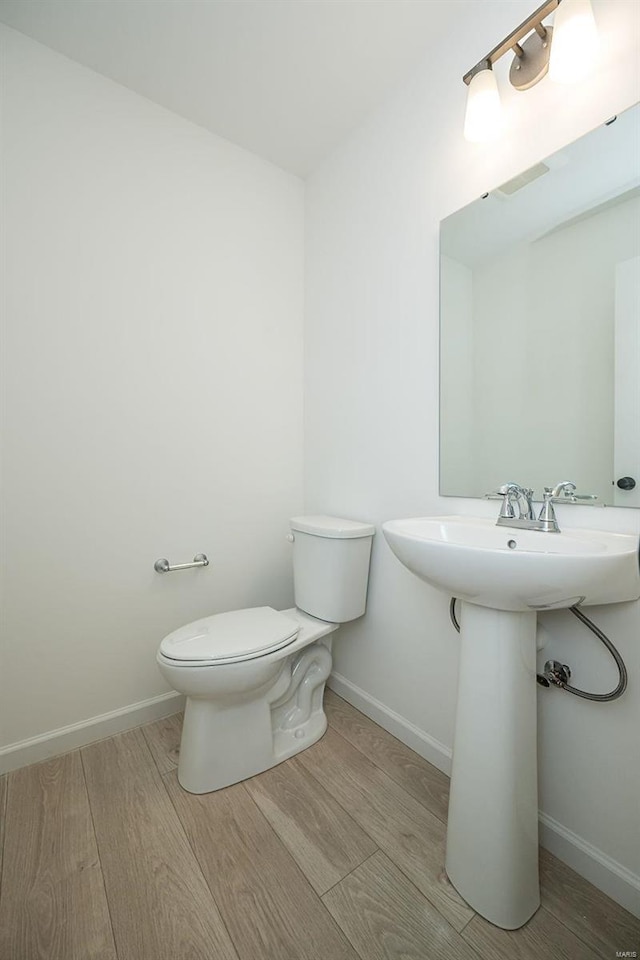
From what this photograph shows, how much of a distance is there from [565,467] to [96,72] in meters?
2.05

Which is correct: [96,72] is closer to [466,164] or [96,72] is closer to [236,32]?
[236,32]

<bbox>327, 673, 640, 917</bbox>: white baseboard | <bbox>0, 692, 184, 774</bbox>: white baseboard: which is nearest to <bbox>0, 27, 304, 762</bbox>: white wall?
<bbox>0, 692, 184, 774</bbox>: white baseboard

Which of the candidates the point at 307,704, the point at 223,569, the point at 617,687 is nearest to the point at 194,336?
the point at 223,569

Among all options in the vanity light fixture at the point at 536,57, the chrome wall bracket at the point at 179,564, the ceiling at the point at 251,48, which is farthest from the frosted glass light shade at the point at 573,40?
the chrome wall bracket at the point at 179,564

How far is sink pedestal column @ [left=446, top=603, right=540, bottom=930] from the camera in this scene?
0.86 m

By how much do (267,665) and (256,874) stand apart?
0.47 meters

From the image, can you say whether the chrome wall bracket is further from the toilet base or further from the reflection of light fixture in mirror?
the reflection of light fixture in mirror

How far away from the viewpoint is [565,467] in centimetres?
102

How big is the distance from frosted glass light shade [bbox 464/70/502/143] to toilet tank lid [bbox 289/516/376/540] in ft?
4.09

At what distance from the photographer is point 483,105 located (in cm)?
108

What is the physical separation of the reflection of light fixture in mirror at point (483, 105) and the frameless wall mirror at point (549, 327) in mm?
160

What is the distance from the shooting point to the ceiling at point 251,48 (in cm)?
120

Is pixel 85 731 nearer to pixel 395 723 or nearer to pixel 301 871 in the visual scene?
pixel 301 871

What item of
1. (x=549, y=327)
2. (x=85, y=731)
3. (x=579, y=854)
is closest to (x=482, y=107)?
(x=549, y=327)
